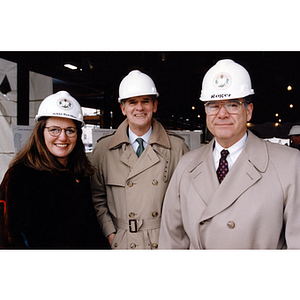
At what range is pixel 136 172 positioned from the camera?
86.5 inches

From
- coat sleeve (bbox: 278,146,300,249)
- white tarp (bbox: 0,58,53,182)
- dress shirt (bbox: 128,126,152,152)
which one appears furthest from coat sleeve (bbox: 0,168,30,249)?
white tarp (bbox: 0,58,53,182)

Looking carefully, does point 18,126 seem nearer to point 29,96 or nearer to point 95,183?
point 29,96

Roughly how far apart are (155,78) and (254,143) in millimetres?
4728

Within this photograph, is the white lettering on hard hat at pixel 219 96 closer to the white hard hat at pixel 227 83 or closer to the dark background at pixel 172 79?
the white hard hat at pixel 227 83

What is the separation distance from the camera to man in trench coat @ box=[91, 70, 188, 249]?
2.19m

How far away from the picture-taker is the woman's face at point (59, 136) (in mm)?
1964

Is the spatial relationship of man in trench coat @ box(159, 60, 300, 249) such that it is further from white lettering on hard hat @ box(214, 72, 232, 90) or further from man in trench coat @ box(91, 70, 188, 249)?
man in trench coat @ box(91, 70, 188, 249)

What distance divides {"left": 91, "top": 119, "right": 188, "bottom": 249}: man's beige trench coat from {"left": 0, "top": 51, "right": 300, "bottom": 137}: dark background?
7.16 feet

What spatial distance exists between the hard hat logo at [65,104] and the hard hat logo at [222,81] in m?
1.18

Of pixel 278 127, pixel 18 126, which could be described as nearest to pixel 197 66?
pixel 278 127

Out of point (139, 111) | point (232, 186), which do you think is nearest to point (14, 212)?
point (139, 111)

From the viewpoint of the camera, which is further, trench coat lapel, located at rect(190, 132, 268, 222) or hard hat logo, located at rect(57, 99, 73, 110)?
hard hat logo, located at rect(57, 99, 73, 110)

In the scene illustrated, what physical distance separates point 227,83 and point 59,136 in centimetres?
135

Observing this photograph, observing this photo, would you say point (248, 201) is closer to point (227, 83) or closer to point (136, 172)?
point (227, 83)
